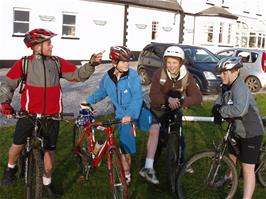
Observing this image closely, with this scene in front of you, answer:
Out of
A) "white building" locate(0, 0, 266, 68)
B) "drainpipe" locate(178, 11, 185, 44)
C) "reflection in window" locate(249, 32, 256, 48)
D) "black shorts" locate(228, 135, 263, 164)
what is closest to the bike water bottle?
"black shorts" locate(228, 135, 263, 164)

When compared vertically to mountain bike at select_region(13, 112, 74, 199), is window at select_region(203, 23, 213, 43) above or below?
above

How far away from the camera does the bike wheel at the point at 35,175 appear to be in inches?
179

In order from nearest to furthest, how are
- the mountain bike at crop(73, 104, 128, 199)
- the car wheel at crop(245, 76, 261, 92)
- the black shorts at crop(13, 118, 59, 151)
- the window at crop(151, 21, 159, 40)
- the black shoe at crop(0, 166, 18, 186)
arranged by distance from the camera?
1. the mountain bike at crop(73, 104, 128, 199)
2. the black shorts at crop(13, 118, 59, 151)
3. the black shoe at crop(0, 166, 18, 186)
4. the car wheel at crop(245, 76, 261, 92)
5. the window at crop(151, 21, 159, 40)

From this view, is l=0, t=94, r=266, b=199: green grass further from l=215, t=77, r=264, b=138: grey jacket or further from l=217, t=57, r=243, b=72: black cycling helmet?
l=217, t=57, r=243, b=72: black cycling helmet

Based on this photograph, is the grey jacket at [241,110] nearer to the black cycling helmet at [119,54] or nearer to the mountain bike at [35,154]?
the black cycling helmet at [119,54]

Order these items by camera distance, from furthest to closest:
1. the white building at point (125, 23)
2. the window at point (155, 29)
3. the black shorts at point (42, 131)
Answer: the window at point (155, 29)
the white building at point (125, 23)
the black shorts at point (42, 131)

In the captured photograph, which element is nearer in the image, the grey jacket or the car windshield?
the grey jacket

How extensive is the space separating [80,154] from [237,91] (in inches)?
84.1

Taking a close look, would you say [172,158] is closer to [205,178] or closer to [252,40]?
[205,178]

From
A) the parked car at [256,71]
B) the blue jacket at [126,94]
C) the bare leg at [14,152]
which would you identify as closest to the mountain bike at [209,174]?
the blue jacket at [126,94]

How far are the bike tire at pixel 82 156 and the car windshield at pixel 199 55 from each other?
9929mm

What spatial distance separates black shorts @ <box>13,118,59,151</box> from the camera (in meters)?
4.93

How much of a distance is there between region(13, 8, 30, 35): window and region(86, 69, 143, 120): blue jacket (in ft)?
58.8

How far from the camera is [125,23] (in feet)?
90.5
